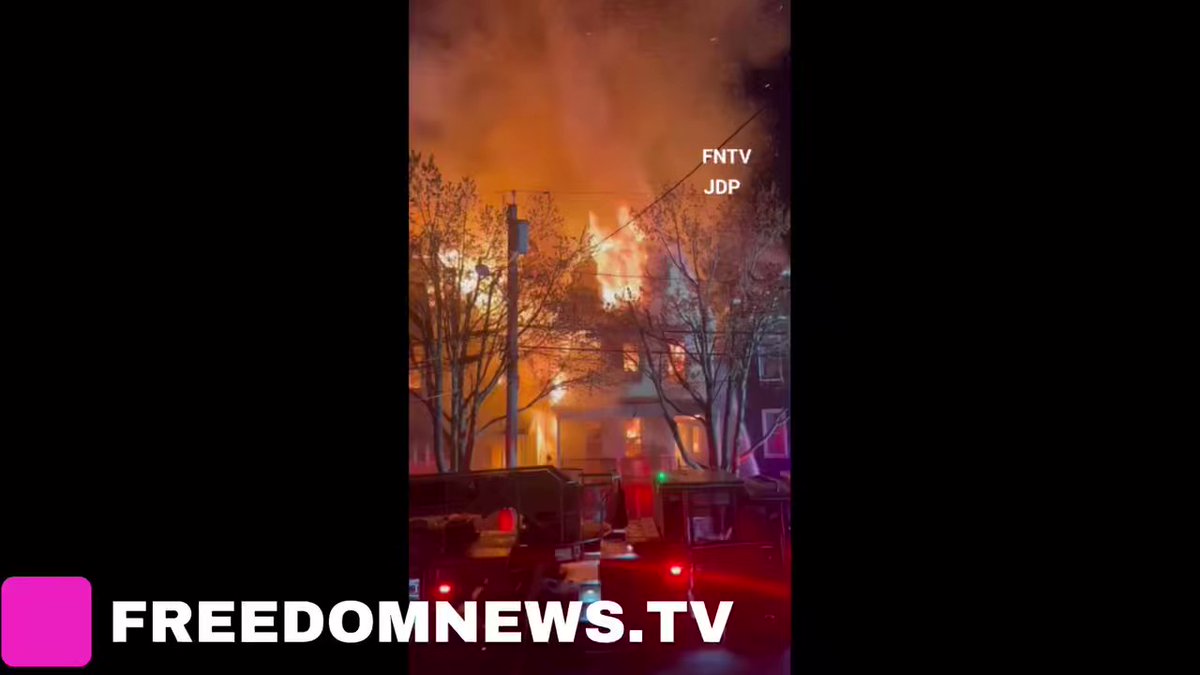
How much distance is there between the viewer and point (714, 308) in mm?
2354

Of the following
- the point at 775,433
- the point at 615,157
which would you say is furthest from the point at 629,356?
the point at 615,157

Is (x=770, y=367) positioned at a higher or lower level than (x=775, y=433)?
higher

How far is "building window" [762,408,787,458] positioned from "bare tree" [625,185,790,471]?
0.01m

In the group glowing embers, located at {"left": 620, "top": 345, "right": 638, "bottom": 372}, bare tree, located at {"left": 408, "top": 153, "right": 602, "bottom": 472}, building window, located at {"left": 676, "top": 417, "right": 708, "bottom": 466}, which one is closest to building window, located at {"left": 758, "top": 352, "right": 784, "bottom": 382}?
building window, located at {"left": 676, "top": 417, "right": 708, "bottom": 466}

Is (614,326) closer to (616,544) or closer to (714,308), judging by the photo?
(714,308)

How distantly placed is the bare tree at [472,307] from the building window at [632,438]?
191 millimetres

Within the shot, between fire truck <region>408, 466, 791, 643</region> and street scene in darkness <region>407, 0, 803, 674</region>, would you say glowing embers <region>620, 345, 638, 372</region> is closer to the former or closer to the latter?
street scene in darkness <region>407, 0, 803, 674</region>

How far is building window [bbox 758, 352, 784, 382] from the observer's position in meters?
2.31
